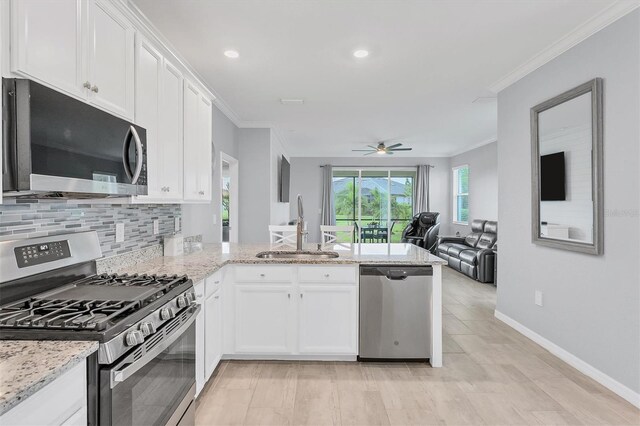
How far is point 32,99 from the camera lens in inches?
44.6

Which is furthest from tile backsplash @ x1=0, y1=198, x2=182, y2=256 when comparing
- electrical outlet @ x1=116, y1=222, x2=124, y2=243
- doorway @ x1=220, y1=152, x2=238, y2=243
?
doorway @ x1=220, y1=152, x2=238, y2=243

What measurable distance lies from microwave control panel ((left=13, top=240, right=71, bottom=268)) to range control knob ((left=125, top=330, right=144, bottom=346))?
0.64 meters

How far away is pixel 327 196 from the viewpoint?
9.15 meters

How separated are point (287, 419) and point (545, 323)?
2491mm

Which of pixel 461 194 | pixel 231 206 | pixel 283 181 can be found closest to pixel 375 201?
pixel 461 194

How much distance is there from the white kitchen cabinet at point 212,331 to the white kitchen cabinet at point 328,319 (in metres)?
0.62

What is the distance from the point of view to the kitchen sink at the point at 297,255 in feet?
9.39

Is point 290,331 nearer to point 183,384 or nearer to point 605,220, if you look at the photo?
point 183,384

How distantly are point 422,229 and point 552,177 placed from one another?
5.60m

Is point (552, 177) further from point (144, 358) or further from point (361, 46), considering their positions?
point (144, 358)

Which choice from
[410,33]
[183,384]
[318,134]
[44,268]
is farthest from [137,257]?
[318,134]

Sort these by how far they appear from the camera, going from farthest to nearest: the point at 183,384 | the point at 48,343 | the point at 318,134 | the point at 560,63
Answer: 1. the point at 318,134
2. the point at 560,63
3. the point at 183,384
4. the point at 48,343

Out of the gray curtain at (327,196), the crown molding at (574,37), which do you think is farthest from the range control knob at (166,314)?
the gray curtain at (327,196)

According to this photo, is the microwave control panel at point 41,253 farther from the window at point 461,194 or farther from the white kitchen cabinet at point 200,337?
Result: the window at point 461,194
